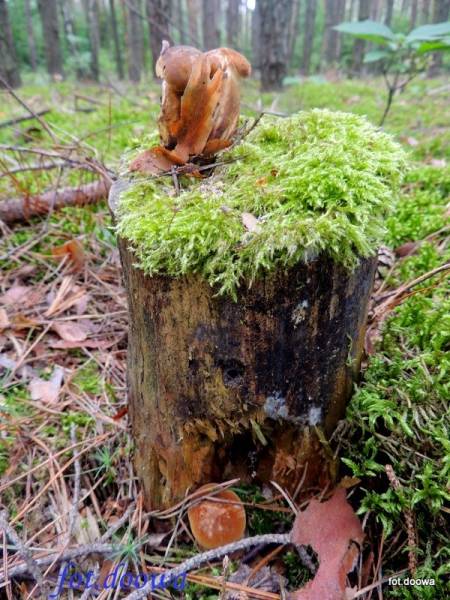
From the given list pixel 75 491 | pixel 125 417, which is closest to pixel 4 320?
pixel 125 417

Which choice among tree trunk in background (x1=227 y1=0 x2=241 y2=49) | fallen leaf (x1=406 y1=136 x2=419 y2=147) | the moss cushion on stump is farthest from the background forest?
tree trunk in background (x1=227 y1=0 x2=241 y2=49)

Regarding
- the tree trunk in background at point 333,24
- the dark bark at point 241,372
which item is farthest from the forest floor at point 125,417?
the tree trunk in background at point 333,24

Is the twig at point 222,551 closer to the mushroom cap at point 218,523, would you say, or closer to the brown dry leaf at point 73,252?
the mushroom cap at point 218,523

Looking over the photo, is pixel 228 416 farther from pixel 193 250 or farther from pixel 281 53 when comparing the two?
pixel 281 53

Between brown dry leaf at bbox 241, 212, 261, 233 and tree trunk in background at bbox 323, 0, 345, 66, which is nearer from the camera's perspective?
brown dry leaf at bbox 241, 212, 261, 233

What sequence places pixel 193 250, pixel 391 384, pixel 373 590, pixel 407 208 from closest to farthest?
pixel 193 250
pixel 373 590
pixel 391 384
pixel 407 208

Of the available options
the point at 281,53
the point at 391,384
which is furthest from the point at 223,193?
the point at 281,53

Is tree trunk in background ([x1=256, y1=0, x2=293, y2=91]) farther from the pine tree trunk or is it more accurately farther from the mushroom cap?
the mushroom cap
